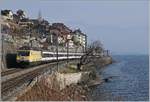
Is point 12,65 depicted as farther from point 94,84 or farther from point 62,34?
point 62,34

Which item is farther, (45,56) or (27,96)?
(45,56)

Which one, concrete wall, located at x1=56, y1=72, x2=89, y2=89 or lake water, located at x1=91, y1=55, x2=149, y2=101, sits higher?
concrete wall, located at x1=56, y1=72, x2=89, y2=89

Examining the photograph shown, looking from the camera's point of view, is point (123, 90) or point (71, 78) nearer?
point (71, 78)

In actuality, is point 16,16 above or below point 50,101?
above

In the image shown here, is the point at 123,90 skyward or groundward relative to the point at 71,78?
groundward

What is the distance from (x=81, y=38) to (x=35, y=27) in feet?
135

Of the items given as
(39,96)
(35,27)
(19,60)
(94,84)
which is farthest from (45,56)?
(35,27)

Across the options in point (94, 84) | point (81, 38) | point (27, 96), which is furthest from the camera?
point (81, 38)

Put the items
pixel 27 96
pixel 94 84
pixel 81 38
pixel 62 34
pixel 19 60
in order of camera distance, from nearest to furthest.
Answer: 1. pixel 27 96
2. pixel 19 60
3. pixel 94 84
4. pixel 62 34
5. pixel 81 38

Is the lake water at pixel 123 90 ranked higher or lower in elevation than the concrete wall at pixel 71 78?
lower

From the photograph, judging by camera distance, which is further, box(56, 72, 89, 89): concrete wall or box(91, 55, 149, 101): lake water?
box(56, 72, 89, 89): concrete wall

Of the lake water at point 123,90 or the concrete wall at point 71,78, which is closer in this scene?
the lake water at point 123,90

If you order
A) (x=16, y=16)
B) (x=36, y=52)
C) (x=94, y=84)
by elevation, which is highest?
(x=16, y=16)

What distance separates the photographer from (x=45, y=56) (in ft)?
203
